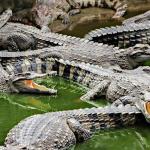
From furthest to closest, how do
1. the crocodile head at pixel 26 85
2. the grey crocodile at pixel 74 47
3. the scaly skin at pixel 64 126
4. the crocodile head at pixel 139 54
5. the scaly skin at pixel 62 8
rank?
the scaly skin at pixel 62 8, the grey crocodile at pixel 74 47, the crocodile head at pixel 139 54, the crocodile head at pixel 26 85, the scaly skin at pixel 64 126

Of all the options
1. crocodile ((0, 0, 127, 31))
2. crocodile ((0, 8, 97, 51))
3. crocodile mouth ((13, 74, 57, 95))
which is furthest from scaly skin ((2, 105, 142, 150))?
crocodile ((0, 0, 127, 31))

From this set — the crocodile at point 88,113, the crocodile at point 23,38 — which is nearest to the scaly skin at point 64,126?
the crocodile at point 88,113

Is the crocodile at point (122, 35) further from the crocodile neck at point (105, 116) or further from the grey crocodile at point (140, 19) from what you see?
the crocodile neck at point (105, 116)

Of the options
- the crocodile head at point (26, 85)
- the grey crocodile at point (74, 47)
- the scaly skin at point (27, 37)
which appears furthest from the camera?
the scaly skin at point (27, 37)

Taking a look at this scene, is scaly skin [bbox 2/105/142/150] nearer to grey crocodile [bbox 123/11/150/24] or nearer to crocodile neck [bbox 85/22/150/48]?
crocodile neck [bbox 85/22/150/48]

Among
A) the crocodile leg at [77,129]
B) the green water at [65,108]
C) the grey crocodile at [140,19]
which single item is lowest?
the green water at [65,108]

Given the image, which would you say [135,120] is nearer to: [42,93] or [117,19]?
[42,93]
